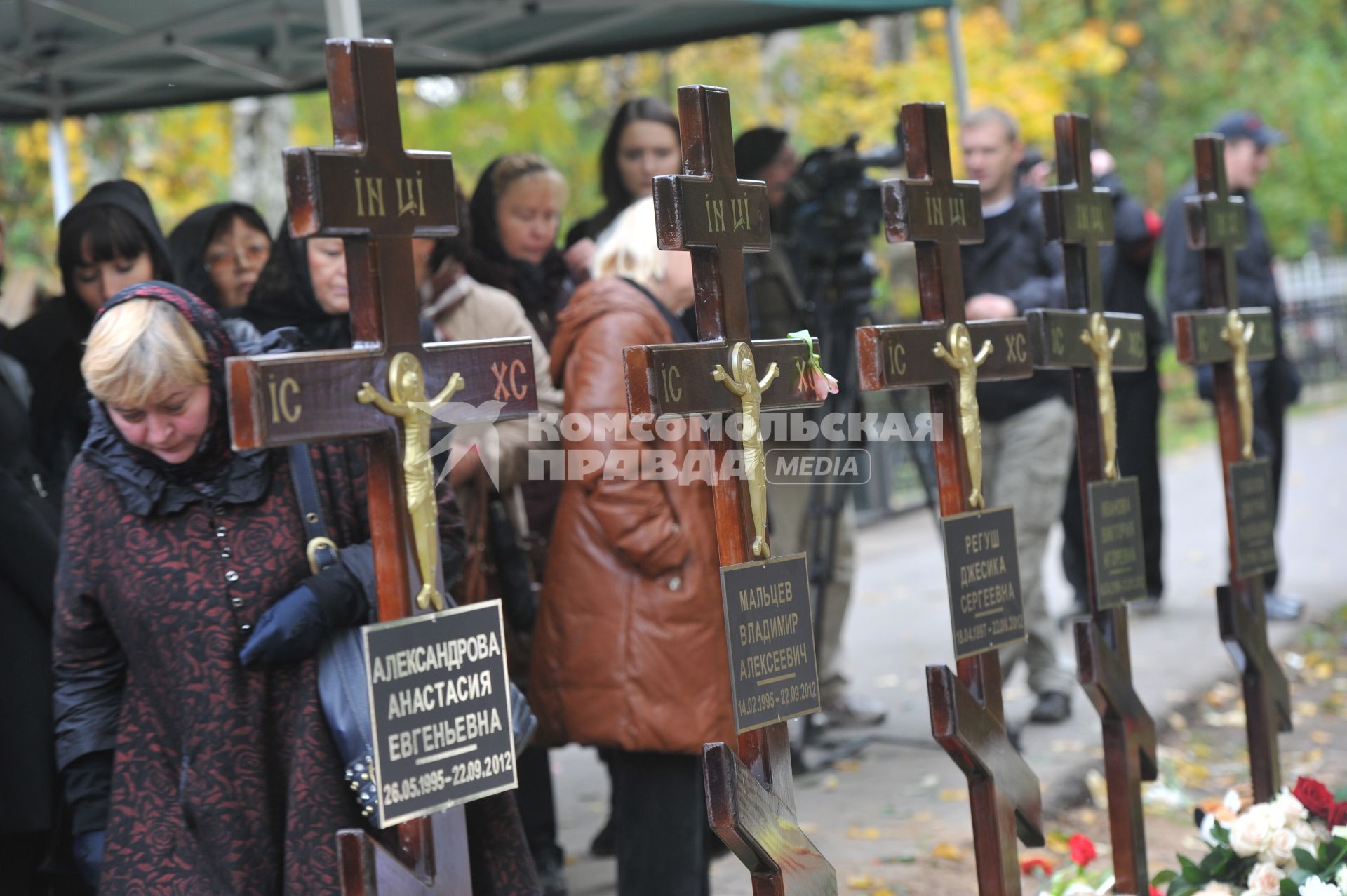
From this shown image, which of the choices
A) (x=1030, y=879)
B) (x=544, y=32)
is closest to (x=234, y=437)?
(x=1030, y=879)

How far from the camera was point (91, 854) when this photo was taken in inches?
95.4

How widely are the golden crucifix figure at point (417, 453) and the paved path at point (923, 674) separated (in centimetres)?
205

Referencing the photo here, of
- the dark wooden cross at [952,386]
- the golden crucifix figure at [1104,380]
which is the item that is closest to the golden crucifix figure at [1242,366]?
the golden crucifix figure at [1104,380]

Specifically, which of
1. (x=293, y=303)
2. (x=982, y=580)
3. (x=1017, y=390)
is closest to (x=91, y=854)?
(x=293, y=303)

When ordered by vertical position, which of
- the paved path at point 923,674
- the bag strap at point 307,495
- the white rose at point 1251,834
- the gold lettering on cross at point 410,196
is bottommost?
the paved path at point 923,674

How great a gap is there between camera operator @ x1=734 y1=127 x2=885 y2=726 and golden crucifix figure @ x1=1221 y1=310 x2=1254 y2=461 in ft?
4.20

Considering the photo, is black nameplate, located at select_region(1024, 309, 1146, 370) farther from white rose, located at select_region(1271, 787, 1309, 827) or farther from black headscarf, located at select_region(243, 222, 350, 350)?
black headscarf, located at select_region(243, 222, 350, 350)

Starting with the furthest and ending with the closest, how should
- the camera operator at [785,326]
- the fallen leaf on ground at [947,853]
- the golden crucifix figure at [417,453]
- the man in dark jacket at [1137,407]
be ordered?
1. the man in dark jacket at [1137,407]
2. the camera operator at [785,326]
3. the fallen leaf on ground at [947,853]
4. the golden crucifix figure at [417,453]

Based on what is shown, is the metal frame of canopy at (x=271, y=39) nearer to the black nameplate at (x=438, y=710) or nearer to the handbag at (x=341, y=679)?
the handbag at (x=341, y=679)

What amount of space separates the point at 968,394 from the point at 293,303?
4.89ft

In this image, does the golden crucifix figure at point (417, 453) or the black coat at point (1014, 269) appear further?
the black coat at point (1014, 269)

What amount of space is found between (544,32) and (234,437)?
14.5 ft

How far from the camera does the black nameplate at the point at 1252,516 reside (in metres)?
3.66

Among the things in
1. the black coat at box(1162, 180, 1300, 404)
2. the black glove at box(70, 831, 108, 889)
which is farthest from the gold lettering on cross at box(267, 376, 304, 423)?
the black coat at box(1162, 180, 1300, 404)
